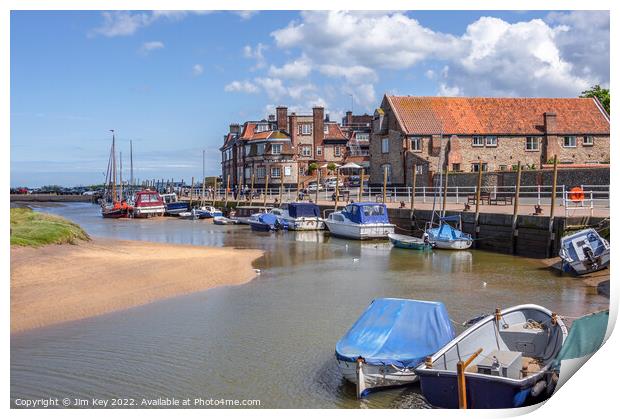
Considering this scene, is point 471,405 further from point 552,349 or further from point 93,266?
point 93,266

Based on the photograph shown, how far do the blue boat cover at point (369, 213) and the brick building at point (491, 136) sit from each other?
12997mm

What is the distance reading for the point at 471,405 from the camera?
412 inches

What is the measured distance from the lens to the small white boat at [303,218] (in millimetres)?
45469

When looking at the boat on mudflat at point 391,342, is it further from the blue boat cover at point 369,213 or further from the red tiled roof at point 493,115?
the red tiled roof at point 493,115

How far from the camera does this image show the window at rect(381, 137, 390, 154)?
55.3 m

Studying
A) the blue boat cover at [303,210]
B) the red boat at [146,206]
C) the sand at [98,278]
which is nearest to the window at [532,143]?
the blue boat cover at [303,210]

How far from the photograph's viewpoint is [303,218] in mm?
45625

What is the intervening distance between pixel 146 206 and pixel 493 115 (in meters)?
33.2

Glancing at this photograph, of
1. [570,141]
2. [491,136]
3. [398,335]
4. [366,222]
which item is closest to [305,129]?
[491,136]

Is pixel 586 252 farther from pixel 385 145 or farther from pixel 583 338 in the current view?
pixel 385 145

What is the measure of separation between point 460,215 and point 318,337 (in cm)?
2104

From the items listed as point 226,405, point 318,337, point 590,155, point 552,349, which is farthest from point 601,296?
point 590,155

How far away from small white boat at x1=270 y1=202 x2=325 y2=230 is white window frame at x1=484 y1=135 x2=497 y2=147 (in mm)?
15505

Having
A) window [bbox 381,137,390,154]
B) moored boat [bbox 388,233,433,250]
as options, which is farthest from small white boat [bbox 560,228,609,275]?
window [bbox 381,137,390,154]
